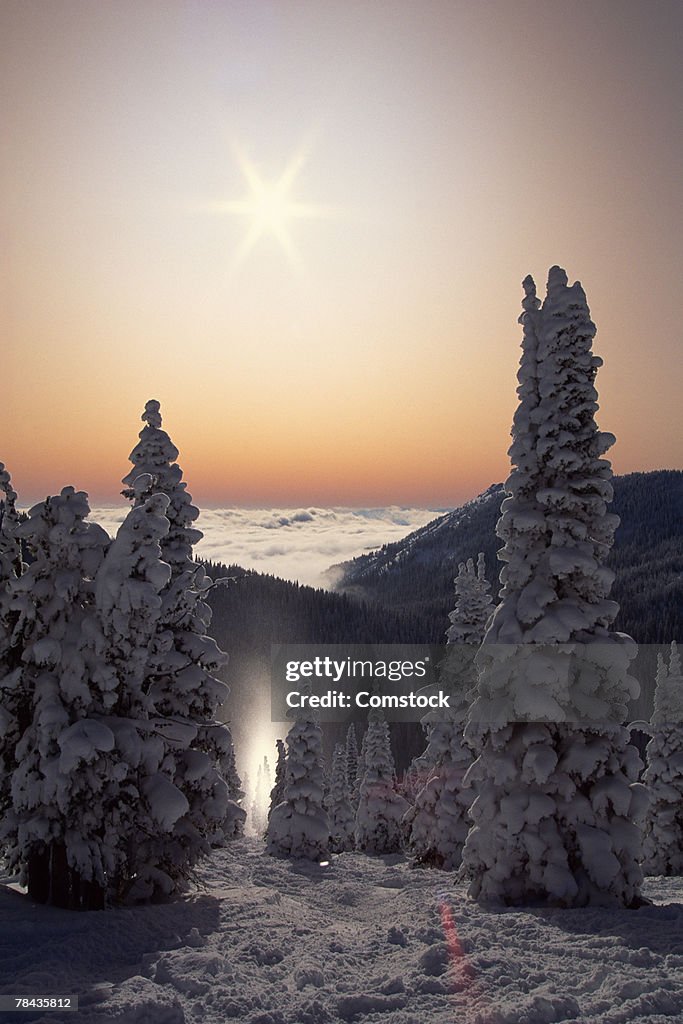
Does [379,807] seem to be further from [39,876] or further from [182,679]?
[39,876]

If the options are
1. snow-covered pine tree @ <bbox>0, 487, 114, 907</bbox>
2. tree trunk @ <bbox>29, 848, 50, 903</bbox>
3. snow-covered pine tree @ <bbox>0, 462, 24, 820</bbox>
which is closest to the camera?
snow-covered pine tree @ <bbox>0, 487, 114, 907</bbox>

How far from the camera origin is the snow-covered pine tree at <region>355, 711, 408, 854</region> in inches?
1727

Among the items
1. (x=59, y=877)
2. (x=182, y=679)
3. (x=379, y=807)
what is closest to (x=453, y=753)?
(x=182, y=679)

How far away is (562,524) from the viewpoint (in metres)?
15.9

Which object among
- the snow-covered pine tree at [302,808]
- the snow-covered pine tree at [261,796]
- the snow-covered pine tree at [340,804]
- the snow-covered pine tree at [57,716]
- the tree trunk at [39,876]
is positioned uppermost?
the snow-covered pine tree at [57,716]

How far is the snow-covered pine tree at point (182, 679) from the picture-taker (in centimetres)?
1688

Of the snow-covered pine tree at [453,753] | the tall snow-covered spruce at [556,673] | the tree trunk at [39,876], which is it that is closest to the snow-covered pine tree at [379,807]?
the snow-covered pine tree at [453,753]

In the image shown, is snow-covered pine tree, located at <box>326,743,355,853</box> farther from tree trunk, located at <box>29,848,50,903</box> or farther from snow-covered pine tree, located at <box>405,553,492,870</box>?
tree trunk, located at <box>29,848,50,903</box>

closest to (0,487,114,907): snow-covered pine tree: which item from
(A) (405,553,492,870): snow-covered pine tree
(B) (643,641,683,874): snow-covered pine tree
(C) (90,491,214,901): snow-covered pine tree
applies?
(C) (90,491,214,901): snow-covered pine tree

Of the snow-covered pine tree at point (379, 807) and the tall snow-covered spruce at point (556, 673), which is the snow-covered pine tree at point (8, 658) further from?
the snow-covered pine tree at point (379, 807)

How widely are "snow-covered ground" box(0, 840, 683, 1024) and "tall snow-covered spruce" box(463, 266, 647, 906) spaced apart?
4.14 feet

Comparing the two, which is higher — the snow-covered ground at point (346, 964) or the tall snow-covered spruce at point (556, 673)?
the tall snow-covered spruce at point (556, 673)

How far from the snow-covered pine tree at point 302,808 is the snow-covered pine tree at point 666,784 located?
15143 millimetres

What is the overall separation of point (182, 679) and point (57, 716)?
545 centimetres
